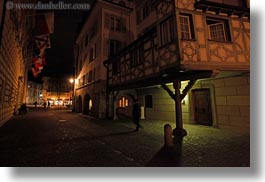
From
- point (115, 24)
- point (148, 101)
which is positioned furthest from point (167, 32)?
point (115, 24)

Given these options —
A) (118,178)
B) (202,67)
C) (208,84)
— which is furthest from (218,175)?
(208,84)

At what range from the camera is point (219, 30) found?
6.59 meters

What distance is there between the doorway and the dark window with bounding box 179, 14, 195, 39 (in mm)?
3985

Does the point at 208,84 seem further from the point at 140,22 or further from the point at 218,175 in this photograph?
the point at 140,22

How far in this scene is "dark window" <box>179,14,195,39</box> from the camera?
6008 mm

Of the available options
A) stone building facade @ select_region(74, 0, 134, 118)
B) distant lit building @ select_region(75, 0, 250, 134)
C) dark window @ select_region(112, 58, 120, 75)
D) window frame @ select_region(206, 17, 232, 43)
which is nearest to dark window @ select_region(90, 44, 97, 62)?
stone building facade @ select_region(74, 0, 134, 118)

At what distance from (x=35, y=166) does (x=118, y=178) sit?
188 centimetres

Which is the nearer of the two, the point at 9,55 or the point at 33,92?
the point at 9,55

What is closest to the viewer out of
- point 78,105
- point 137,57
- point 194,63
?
point 194,63

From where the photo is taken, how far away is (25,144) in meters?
4.79

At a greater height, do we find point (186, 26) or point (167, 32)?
point (186, 26)

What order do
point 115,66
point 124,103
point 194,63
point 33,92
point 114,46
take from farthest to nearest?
point 33,92 → point 124,103 → point 114,46 → point 115,66 → point 194,63

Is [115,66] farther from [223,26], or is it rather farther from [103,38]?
[223,26]

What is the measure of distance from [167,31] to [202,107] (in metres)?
5.13
